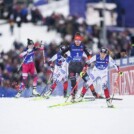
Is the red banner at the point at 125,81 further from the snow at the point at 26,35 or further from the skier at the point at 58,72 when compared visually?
the snow at the point at 26,35

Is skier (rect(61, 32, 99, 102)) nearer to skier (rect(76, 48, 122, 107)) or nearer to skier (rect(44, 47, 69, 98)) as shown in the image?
skier (rect(76, 48, 122, 107))

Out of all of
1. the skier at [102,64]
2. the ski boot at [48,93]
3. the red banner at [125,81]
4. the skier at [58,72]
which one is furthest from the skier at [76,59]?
the red banner at [125,81]

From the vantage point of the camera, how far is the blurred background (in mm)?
36906

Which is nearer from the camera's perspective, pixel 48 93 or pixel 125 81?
pixel 48 93

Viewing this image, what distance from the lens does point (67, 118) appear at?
70.0ft

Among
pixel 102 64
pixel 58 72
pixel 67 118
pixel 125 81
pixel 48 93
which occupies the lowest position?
pixel 67 118

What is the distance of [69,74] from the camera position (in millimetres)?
24891

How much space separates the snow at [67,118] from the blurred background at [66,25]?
11.5 meters

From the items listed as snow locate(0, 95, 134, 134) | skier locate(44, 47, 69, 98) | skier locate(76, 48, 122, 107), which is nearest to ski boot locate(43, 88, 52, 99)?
skier locate(44, 47, 69, 98)

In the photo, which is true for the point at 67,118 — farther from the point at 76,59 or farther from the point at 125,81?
the point at 125,81

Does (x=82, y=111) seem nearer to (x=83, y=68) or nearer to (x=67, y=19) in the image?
(x=83, y=68)

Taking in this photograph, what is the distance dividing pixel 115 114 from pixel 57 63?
15.8ft

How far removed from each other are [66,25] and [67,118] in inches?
697

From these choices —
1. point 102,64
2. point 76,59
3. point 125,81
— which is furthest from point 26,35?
point 102,64
